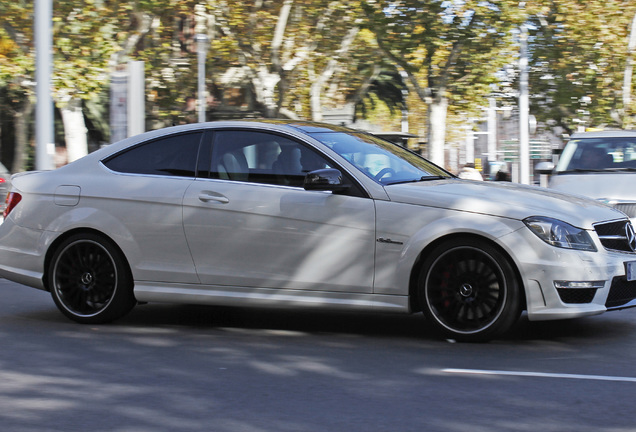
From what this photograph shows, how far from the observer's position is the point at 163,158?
7.84 m

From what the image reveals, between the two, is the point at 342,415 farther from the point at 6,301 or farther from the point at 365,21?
the point at 365,21

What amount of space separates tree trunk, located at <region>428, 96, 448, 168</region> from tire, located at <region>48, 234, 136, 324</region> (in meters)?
19.3

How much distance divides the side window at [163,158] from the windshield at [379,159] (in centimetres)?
96

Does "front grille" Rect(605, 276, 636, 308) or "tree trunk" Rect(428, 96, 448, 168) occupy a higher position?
"tree trunk" Rect(428, 96, 448, 168)

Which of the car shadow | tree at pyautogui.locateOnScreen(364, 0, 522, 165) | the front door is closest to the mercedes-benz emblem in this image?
the car shadow

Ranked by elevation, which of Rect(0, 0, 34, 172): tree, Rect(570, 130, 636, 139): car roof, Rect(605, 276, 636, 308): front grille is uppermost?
Rect(0, 0, 34, 172): tree

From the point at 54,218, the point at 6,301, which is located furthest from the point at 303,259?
the point at 6,301

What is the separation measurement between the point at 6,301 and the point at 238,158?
3.13m

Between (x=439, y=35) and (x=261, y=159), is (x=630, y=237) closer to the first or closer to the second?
(x=261, y=159)

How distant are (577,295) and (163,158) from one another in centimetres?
321

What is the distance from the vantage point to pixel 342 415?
501cm

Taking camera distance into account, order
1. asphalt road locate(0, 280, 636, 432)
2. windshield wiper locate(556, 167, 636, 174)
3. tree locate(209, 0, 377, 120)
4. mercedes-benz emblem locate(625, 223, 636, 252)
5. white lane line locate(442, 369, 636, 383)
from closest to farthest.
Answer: asphalt road locate(0, 280, 636, 432) → white lane line locate(442, 369, 636, 383) → mercedes-benz emblem locate(625, 223, 636, 252) → windshield wiper locate(556, 167, 636, 174) → tree locate(209, 0, 377, 120)

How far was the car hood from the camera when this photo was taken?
675 cm

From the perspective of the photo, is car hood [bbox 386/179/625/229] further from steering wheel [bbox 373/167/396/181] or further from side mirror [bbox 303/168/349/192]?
side mirror [bbox 303/168/349/192]
